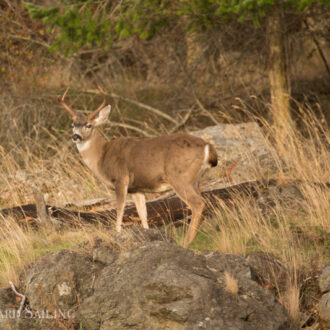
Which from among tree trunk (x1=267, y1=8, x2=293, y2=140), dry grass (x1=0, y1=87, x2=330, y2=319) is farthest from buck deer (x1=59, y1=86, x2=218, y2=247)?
tree trunk (x1=267, y1=8, x2=293, y2=140)

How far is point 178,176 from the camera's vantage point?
7266 mm

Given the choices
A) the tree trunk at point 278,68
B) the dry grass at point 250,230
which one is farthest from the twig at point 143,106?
the dry grass at point 250,230

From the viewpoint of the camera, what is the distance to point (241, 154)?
937 centimetres

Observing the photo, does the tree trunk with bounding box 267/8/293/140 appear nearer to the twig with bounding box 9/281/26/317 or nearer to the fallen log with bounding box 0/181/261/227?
the fallen log with bounding box 0/181/261/227

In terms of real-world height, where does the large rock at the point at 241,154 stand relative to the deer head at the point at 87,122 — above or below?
below

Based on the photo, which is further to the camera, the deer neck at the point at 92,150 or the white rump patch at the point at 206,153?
the deer neck at the point at 92,150

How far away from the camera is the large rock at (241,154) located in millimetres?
9046

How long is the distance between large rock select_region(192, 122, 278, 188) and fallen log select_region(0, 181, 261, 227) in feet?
1.97

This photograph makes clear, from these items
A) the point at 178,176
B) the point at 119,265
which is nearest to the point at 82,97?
the point at 178,176

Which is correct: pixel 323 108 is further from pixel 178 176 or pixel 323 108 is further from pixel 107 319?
A: pixel 107 319

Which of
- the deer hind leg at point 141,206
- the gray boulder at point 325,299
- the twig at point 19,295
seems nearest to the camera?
the gray boulder at point 325,299

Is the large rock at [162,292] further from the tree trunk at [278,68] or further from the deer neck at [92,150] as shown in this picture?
the tree trunk at [278,68]

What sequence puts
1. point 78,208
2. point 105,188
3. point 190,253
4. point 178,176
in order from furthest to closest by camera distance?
point 105,188 → point 78,208 → point 178,176 → point 190,253

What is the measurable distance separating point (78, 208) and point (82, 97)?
657 centimetres
